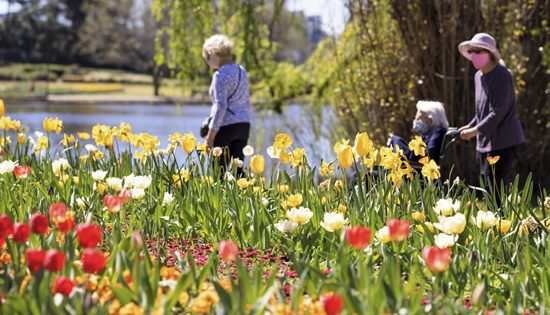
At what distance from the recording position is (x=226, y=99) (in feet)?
17.6

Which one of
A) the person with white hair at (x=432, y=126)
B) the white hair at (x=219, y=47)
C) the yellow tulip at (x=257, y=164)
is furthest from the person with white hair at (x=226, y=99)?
the yellow tulip at (x=257, y=164)

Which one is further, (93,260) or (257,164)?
(257,164)

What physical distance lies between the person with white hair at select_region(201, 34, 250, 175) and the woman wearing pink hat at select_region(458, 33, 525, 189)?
1376mm

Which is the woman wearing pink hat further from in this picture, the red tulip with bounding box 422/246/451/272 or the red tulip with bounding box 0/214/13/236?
the red tulip with bounding box 0/214/13/236

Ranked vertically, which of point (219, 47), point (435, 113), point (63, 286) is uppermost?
point (219, 47)

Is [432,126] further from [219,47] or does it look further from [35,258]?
[35,258]

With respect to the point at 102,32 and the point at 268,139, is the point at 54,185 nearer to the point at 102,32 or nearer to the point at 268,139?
the point at 268,139

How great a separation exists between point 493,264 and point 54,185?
2.23 m

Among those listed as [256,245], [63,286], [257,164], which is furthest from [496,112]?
[63,286]

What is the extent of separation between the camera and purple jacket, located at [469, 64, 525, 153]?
5012mm

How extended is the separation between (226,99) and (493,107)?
1623mm

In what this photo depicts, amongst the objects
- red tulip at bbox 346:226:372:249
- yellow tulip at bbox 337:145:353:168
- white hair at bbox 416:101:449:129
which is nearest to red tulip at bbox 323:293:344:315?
red tulip at bbox 346:226:372:249

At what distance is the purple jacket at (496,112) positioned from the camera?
5012mm

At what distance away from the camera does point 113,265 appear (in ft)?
8.23
